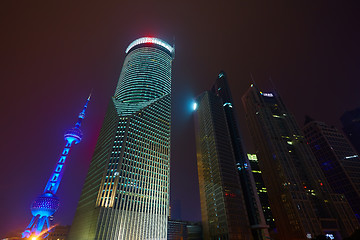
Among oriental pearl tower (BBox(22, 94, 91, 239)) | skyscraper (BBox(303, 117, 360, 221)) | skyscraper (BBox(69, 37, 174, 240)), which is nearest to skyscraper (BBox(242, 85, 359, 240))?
skyscraper (BBox(303, 117, 360, 221))

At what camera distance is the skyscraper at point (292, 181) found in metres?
116

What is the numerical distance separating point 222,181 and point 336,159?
98306mm

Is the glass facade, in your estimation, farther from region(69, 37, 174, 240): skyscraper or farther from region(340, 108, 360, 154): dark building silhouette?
region(340, 108, 360, 154): dark building silhouette

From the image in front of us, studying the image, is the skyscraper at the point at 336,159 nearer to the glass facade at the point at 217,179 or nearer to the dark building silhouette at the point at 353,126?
the dark building silhouette at the point at 353,126

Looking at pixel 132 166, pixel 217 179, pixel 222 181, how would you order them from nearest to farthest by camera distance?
pixel 132 166 < pixel 222 181 < pixel 217 179

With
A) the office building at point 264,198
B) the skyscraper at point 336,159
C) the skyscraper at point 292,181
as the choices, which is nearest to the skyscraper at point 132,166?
the skyscraper at point 292,181

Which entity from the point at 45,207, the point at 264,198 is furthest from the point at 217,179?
the point at 45,207

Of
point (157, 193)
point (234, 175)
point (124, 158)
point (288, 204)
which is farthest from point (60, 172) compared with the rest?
point (288, 204)

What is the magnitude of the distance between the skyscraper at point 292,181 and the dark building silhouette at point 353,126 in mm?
72985

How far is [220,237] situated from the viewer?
110750mm

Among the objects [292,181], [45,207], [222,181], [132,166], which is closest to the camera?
[45,207]

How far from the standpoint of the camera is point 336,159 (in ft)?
493

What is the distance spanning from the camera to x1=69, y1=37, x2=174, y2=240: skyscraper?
84688 millimetres

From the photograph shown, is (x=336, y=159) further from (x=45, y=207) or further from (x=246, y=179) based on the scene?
(x=45, y=207)
